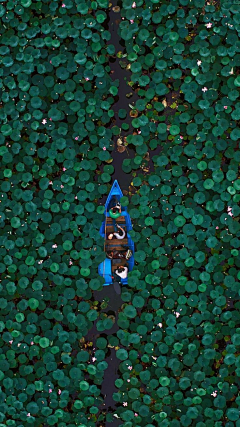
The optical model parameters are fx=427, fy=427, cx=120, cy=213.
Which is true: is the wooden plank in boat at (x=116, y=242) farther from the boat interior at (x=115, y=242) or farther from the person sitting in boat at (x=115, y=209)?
the person sitting in boat at (x=115, y=209)

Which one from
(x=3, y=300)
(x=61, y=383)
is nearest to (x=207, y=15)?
(x=3, y=300)

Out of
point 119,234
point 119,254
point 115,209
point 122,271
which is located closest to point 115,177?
A: point 115,209

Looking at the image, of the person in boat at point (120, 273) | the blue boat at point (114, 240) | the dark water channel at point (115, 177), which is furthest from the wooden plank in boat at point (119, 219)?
the person in boat at point (120, 273)

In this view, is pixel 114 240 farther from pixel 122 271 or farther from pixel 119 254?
pixel 122 271

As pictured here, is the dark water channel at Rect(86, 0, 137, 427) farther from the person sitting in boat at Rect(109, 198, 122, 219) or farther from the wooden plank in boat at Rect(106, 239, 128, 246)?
the wooden plank in boat at Rect(106, 239, 128, 246)

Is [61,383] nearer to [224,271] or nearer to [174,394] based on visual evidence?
[174,394]

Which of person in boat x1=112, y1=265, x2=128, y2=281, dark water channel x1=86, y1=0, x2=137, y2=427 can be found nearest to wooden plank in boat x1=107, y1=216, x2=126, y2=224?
dark water channel x1=86, y1=0, x2=137, y2=427
